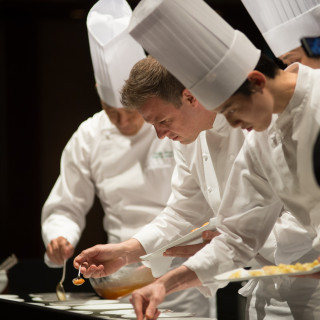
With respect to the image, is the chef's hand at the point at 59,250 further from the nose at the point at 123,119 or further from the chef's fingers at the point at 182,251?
the chef's fingers at the point at 182,251

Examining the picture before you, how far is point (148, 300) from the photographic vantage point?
1646 mm

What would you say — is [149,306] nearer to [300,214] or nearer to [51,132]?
[300,214]

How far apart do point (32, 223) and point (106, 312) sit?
3.38 metres

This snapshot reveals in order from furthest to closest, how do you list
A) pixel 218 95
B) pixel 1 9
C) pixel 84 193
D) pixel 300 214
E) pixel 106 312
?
1. pixel 1 9
2. pixel 84 193
3. pixel 106 312
4. pixel 300 214
5. pixel 218 95

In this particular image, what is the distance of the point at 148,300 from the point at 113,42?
1.63 metres

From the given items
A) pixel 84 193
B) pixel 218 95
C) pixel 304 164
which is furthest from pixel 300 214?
pixel 84 193

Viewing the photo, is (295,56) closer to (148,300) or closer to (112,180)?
(148,300)

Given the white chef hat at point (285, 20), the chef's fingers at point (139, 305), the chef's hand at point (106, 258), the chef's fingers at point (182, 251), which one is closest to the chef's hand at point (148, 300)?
the chef's fingers at point (139, 305)

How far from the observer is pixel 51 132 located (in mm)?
5359

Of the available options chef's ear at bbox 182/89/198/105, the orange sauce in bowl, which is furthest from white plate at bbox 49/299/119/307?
chef's ear at bbox 182/89/198/105

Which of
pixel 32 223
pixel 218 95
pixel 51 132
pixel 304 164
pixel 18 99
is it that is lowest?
pixel 32 223

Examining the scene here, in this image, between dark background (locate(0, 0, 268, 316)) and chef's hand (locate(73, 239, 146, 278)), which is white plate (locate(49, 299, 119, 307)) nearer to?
chef's hand (locate(73, 239, 146, 278))

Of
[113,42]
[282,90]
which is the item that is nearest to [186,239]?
[282,90]

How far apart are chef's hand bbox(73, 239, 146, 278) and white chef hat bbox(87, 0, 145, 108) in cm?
100
